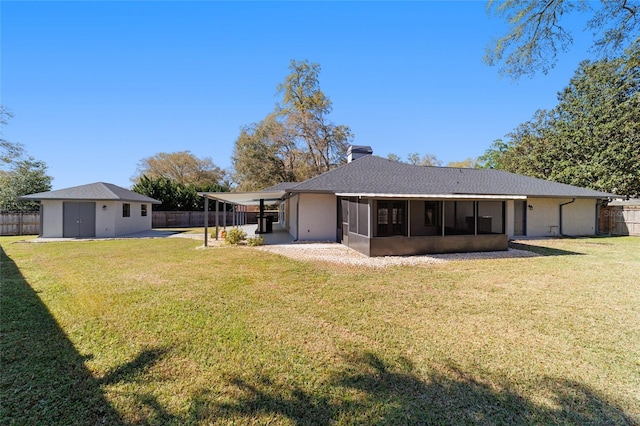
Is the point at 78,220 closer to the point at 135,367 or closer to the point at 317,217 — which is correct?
the point at 317,217

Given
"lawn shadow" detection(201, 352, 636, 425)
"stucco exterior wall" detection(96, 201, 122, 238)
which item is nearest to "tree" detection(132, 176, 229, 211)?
"stucco exterior wall" detection(96, 201, 122, 238)

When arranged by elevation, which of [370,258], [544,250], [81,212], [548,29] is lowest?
[370,258]

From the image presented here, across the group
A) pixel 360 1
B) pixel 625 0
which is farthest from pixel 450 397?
pixel 360 1

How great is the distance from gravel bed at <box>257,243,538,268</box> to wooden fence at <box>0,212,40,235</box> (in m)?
17.1

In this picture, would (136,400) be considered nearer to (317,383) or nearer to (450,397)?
(317,383)

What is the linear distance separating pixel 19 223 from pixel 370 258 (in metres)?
21.7

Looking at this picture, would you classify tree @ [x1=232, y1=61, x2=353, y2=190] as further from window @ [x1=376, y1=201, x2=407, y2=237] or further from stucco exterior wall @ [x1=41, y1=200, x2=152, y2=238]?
window @ [x1=376, y1=201, x2=407, y2=237]

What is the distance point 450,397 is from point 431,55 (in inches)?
504

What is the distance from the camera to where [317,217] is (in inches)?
525

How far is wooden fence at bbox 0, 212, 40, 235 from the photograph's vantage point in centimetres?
1681

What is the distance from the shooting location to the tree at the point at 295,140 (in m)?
27.1

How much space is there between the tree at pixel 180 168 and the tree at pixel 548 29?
33.6 m

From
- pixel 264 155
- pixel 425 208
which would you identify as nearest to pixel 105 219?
pixel 264 155

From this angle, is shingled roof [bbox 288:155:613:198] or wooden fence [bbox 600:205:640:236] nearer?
shingled roof [bbox 288:155:613:198]
